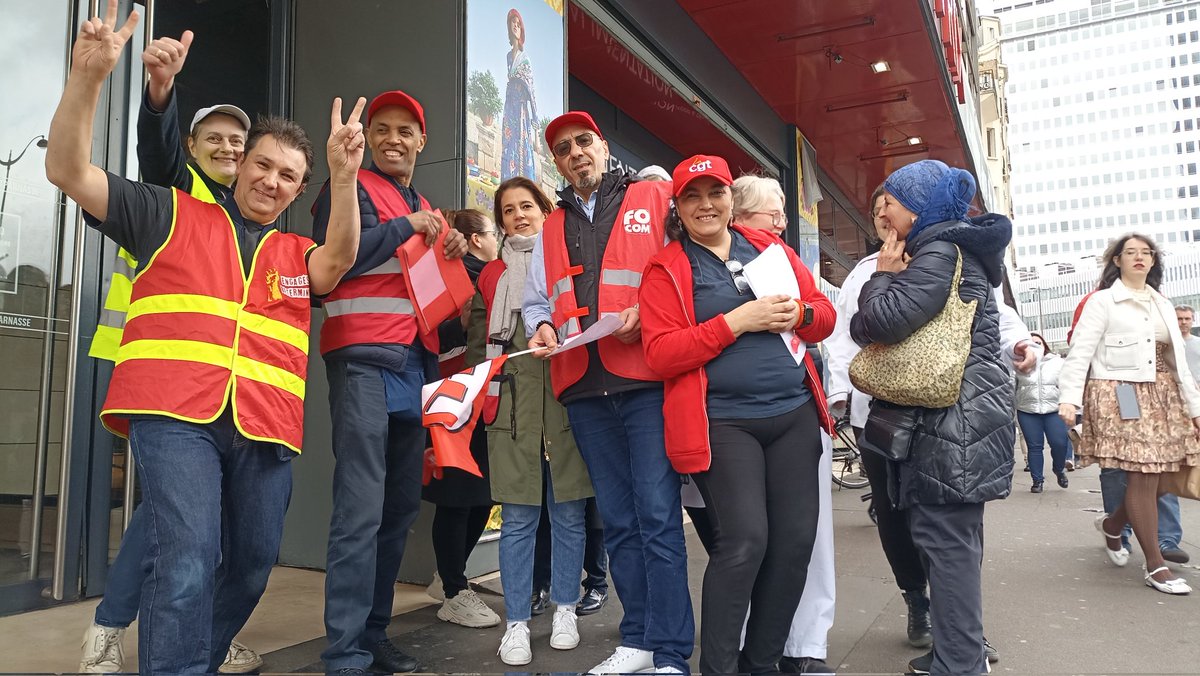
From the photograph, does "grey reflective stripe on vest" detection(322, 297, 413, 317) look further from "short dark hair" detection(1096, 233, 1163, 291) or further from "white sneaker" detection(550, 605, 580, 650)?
"short dark hair" detection(1096, 233, 1163, 291)

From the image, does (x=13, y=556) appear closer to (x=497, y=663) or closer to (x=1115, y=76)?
(x=497, y=663)

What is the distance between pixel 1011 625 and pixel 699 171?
2.66 m

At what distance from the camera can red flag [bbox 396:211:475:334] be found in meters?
3.11

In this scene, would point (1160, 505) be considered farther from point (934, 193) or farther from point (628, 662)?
point (628, 662)

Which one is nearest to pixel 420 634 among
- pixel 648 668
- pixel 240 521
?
pixel 648 668

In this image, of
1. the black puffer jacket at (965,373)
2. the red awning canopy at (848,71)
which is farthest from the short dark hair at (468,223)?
the red awning canopy at (848,71)

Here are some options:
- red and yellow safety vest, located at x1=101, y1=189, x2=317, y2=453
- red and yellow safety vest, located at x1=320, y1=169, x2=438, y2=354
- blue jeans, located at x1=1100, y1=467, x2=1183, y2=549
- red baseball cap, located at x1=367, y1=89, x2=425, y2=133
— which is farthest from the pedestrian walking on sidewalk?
blue jeans, located at x1=1100, y1=467, x2=1183, y2=549

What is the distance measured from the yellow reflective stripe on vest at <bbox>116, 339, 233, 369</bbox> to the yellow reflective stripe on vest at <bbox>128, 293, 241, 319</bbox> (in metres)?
0.09

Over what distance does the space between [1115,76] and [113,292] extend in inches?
6341

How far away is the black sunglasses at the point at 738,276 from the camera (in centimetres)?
289

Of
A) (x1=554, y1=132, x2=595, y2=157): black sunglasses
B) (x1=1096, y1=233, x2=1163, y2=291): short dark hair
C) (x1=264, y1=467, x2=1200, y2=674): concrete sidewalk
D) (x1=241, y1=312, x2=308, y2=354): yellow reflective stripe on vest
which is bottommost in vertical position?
(x1=264, y1=467, x2=1200, y2=674): concrete sidewalk

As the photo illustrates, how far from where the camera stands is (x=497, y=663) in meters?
3.22

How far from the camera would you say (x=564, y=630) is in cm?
345

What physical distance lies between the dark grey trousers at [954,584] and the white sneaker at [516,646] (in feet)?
4.94
